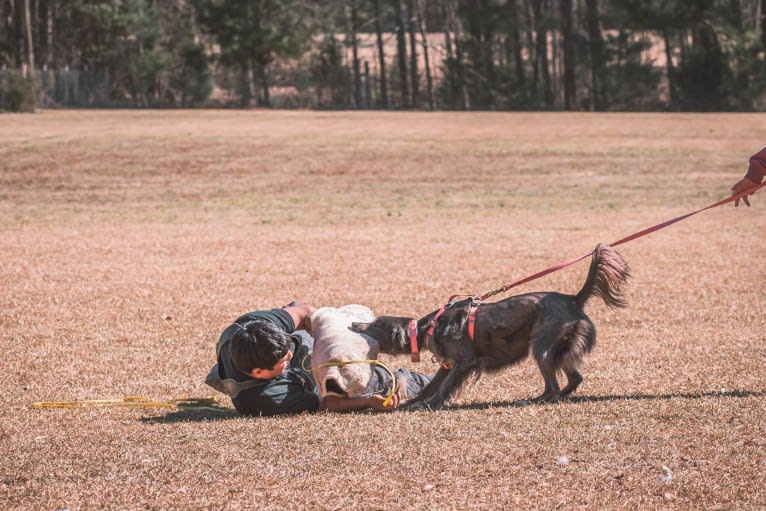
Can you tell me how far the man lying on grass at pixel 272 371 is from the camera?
6262mm

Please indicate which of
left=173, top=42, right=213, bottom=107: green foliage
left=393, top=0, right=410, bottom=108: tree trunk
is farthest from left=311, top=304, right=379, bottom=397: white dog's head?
left=173, top=42, right=213, bottom=107: green foliage

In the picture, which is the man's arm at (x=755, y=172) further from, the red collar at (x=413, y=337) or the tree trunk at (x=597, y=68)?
the tree trunk at (x=597, y=68)

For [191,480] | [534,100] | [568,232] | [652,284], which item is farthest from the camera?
[534,100]

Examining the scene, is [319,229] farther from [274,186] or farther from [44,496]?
→ [44,496]

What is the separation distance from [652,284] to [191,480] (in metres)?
8.32

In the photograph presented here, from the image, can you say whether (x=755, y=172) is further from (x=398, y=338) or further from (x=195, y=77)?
(x=195, y=77)

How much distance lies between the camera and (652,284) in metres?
12.3

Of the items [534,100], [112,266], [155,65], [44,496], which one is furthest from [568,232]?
[155,65]

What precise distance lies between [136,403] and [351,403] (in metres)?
1.55

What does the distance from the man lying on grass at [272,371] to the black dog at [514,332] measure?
1.31ft

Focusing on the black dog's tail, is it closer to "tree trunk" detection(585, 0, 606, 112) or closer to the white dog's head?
the white dog's head

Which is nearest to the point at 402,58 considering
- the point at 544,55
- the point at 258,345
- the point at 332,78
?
the point at 332,78

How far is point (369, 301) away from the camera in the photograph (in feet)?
36.8

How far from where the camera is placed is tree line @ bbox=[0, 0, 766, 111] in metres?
47.3
